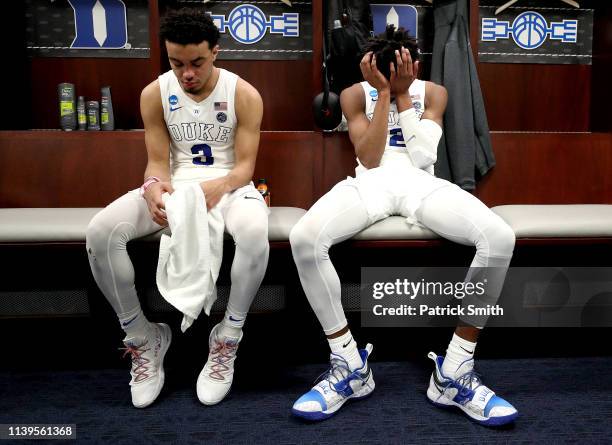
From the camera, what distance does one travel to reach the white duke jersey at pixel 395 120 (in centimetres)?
200

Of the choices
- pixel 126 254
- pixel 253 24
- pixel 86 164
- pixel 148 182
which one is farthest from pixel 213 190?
pixel 253 24

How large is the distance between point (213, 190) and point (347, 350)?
662 mm

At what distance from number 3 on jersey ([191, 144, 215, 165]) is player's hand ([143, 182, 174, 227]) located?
210mm

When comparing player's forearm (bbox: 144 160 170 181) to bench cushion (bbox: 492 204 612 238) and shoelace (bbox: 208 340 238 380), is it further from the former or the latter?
bench cushion (bbox: 492 204 612 238)

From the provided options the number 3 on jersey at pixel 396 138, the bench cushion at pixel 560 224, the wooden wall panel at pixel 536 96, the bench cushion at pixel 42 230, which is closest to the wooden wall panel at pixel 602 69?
the wooden wall panel at pixel 536 96

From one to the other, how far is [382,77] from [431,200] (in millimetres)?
508

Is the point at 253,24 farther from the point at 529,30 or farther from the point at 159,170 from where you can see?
the point at 529,30

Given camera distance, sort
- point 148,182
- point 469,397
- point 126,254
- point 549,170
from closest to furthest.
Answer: point 469,397 → point 126,254 → point 148,182 → point 549,170

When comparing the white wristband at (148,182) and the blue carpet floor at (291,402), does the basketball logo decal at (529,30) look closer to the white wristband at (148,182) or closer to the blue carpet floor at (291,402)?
the blue carpet floor at (291,402)

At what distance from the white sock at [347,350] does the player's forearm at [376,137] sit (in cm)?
69

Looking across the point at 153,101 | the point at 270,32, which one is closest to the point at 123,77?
the point at 270,32

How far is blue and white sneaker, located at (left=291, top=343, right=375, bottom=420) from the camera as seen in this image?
4.92ft

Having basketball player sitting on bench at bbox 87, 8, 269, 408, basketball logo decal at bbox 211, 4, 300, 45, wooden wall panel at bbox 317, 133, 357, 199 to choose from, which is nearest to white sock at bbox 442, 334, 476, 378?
basketball player sitting on bench at bbox 87, 8, 269, 408

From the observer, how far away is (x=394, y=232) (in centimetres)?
178
